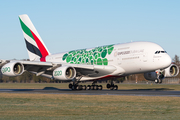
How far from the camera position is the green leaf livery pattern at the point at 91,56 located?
39000 mm

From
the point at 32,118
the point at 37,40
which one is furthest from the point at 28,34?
the point at 32,118

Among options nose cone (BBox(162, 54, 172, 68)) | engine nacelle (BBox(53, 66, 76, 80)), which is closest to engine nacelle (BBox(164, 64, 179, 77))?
nose cone (BBox(162, 54, 172, 68))

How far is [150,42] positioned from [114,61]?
17.9 ft

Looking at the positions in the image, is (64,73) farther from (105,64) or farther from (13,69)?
(105,64)

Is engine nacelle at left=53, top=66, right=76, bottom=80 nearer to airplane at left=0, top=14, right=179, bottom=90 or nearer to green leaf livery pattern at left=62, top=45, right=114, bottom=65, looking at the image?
airplane at left=0, top=14, right=179, bottom=90

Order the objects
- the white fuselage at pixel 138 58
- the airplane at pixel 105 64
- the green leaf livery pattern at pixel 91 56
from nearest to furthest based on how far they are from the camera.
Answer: the white fuselage at pixel 138 58
the airplane at pixel 105 64
the green leaf livery pattern at pixel 91 56

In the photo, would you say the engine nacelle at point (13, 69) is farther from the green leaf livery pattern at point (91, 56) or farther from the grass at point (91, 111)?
the grass at point (91, 111)

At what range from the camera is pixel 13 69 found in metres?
34.8

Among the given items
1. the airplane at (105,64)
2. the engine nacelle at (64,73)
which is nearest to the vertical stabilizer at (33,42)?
the airplane at (105,64)

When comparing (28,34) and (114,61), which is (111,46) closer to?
(114,61)

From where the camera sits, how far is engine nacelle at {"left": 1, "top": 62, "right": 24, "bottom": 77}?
114ft

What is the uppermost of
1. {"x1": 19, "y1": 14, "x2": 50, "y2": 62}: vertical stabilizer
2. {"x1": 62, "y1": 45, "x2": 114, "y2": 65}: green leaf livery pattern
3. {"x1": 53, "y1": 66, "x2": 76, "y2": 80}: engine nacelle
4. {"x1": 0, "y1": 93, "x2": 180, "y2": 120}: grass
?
{"x1": 19, "y1": 14, "x2": 50, "y2": 62}: vertical stabilizer

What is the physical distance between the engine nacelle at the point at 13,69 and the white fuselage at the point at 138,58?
11.9 meters

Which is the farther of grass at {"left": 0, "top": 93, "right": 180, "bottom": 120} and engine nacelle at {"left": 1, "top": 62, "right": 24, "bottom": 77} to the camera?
engine nacelle at {"left": 1, "top": 62, "right": 24, "bottom": 77}
